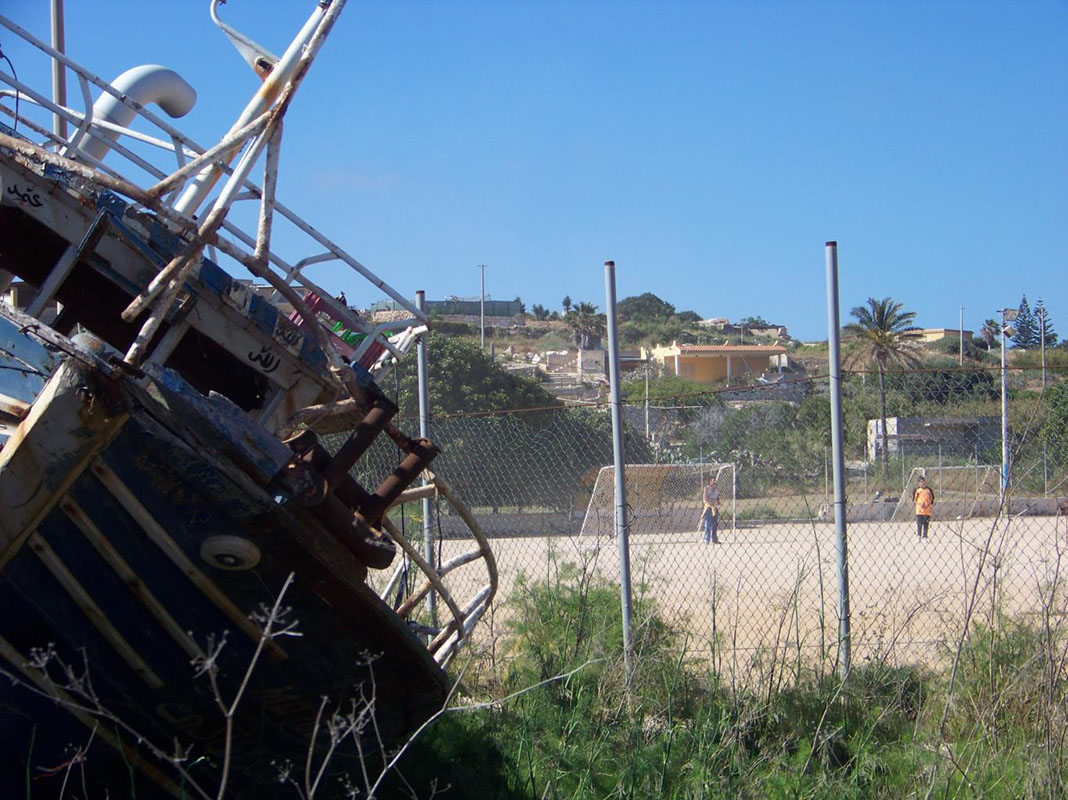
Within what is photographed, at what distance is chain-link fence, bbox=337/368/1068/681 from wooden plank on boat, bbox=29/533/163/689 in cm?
213

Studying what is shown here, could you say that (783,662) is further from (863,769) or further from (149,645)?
(149,645)

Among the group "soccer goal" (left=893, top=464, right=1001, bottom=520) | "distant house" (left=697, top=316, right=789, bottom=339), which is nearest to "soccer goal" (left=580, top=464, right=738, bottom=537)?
"soccer goal" (left=893, top=464, right=1001, bottom=520)

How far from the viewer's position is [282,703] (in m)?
4.13

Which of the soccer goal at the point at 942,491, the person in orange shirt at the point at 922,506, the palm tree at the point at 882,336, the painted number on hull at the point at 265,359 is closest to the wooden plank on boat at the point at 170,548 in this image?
the painted number on hull at the point at 265,359

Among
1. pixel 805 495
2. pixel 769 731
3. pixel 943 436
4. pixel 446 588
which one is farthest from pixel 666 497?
pixel 446 588

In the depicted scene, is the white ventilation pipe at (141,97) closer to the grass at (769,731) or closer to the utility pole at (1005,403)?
the grass at (769,731)

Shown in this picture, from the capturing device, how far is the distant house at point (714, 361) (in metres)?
55.5

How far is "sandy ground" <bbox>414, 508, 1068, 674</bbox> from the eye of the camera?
5.46m

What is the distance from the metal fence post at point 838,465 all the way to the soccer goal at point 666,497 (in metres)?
3.59

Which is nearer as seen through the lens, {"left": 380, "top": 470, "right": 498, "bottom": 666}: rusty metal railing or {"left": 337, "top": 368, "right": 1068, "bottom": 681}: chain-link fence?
{"left": 380, "top": 470, "right": 498, "bottom": 666}: rusty metal railing

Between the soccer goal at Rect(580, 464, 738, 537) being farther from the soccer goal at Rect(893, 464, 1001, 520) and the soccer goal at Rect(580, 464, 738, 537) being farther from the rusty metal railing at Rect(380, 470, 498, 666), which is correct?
the rusty metal railing at Rect(380, 470, 498, 666)

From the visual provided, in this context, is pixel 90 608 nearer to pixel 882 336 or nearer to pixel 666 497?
pixel 666 497

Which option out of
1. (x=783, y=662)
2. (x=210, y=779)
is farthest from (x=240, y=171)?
(x=783, y=662)

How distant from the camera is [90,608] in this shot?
351cm
